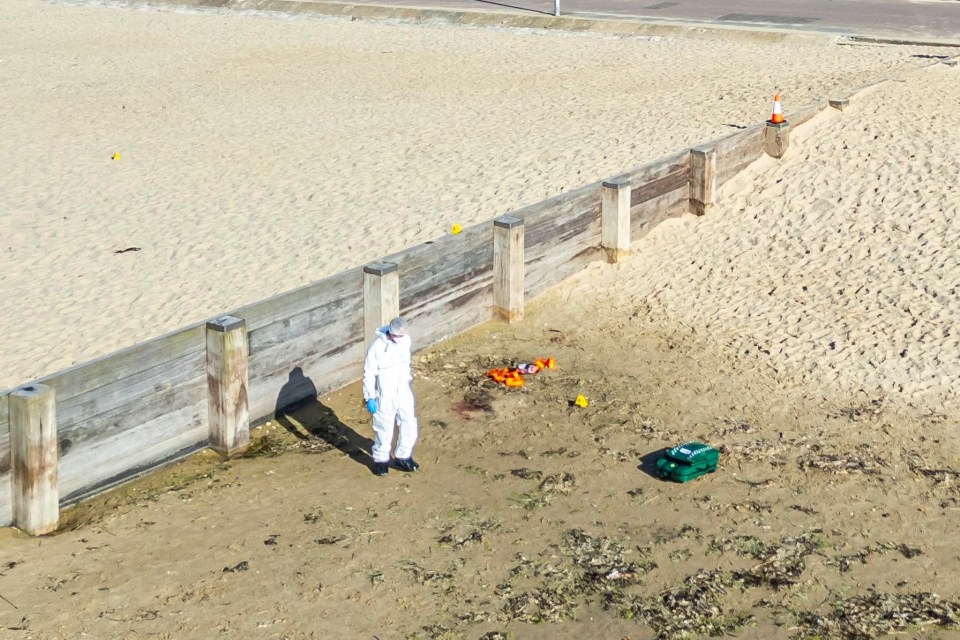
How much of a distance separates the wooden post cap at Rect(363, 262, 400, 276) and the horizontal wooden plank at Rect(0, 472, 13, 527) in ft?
12.2

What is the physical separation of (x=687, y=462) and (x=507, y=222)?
394 cm

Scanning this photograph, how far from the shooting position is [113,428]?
931cm

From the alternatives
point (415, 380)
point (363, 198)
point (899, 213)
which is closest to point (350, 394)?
point (415, 380)

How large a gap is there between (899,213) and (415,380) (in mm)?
6202

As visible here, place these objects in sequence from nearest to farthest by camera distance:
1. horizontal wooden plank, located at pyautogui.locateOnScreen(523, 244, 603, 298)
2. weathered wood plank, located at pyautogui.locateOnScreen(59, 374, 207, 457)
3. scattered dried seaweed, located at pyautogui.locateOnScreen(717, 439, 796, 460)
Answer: weathered wood plank, located at pyautogui.locateOnScreen(59, 374, 207, 457) → scattered dried seaweed, located at pyautogui.locateOnScreen(717, 439, 796, 460) → horizontal wooden plank, located at pyautogui.locateOnScreen(523, 244, 603, 298)

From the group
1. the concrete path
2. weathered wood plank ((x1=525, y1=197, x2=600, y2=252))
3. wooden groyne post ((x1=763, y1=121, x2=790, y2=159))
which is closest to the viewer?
weathered wood plank ((x1=525, y1=197, x2=600, y2=252))

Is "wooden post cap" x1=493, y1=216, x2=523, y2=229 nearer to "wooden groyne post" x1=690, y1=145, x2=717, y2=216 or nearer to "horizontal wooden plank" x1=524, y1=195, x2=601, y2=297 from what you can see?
"horizontal wooden plank" x1=524, y1=195, x2=601, y2=297

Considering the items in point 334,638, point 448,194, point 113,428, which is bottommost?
point 334,638

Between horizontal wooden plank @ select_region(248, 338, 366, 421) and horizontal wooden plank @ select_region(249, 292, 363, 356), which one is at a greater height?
horizontal wooden plank @ select_region(249, 292, 363, 356)

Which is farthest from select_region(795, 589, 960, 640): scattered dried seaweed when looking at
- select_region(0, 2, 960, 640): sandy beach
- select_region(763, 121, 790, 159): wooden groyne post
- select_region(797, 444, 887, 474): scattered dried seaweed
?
select_region(763, 121, 790, 159): wooden groyne post

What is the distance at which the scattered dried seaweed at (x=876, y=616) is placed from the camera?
764 centimetres

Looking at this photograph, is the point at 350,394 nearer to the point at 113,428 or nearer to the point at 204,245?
the point at 113,428

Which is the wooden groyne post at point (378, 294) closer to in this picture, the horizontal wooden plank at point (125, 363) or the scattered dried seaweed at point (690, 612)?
the horizontal wooden plank at point (125, 363)

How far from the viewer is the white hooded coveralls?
946cm
